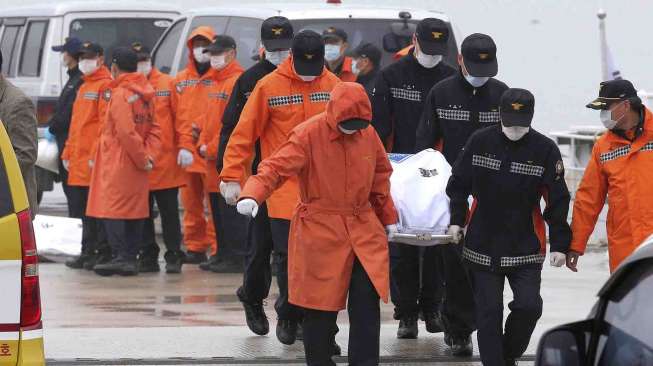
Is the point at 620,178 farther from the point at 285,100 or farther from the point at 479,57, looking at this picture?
the point at 285,100

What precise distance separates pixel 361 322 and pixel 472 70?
5.36 feet

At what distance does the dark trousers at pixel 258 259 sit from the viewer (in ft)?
31.1

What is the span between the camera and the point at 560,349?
14.5 feet

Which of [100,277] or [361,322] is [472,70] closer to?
[361,322]

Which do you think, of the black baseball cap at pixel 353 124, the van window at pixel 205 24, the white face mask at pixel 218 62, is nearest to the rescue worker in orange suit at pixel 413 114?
the black baseball cap at pixel 353 124

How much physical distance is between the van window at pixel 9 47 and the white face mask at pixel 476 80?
9077 millimetres

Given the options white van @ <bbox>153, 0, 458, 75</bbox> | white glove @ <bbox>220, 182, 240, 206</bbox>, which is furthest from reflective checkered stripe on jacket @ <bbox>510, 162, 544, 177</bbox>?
white van @ <bbox>153, 0, 458, 75</bbox>

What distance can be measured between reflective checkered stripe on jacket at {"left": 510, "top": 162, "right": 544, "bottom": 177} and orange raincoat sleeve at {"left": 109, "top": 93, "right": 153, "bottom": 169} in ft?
16.5

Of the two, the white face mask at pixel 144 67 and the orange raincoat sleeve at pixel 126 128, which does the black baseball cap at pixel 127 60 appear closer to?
the orange raincoat sleeve at pixel 126 128

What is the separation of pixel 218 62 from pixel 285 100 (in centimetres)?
398

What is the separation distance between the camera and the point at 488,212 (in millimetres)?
8406

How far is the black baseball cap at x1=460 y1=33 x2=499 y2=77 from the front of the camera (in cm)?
909

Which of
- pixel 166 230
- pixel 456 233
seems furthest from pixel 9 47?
pixel 456 233

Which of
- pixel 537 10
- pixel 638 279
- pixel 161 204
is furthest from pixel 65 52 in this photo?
pixel 638 279
